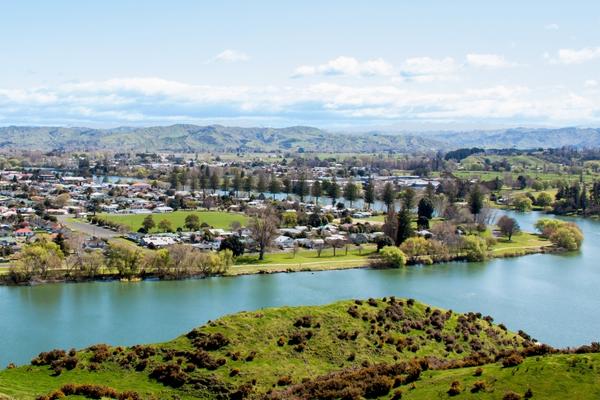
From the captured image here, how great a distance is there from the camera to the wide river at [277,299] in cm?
2545

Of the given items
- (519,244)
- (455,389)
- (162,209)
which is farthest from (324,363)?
(162,209)

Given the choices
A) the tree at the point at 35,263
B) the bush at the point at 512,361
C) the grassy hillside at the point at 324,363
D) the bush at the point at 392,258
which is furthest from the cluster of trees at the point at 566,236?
the bush at the point at 512,361

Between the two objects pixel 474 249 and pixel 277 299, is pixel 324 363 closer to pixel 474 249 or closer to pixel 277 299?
pixel 277 299

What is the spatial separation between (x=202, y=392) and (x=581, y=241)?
139 feet

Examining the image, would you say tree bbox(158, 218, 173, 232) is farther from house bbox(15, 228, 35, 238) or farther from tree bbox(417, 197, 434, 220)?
tree bbox(417, 197, 434, 220)

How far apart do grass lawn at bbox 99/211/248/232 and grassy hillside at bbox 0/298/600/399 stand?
110 feet

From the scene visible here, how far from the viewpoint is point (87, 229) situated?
51.0 meters

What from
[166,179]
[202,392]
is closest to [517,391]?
[202,392]

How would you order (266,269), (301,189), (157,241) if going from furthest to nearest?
(301,189) → (157,241) → (266,269)

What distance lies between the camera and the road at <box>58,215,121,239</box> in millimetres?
48162

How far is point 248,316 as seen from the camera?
61.8ft

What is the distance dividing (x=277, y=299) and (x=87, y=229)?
25260 millimetres

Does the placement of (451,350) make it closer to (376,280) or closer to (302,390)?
(302,390)

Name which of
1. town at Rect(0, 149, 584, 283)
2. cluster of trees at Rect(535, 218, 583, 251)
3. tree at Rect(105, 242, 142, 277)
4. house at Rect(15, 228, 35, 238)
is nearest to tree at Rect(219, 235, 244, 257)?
town at Rect(0, 149, 584, 283)
